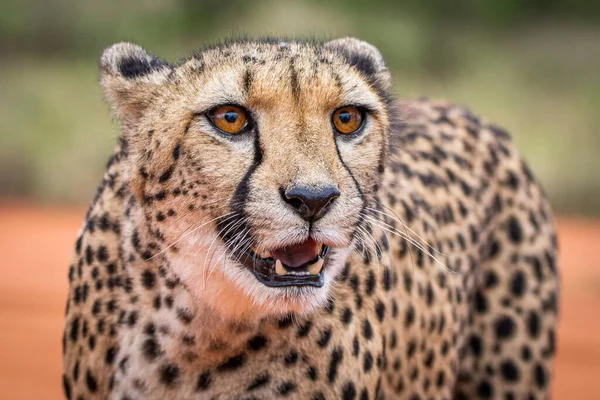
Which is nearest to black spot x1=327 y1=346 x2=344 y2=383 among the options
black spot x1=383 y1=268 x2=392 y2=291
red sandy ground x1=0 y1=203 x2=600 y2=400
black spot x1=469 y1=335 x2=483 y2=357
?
black spot x1=383 y1=268 x2=392 y2=291

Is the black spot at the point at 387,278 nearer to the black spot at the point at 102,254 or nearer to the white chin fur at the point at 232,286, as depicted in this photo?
the white chin fur at the point at 232,286

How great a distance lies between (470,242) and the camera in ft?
10.2

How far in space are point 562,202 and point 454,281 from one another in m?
5.68

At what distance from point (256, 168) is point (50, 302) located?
14.4 feet

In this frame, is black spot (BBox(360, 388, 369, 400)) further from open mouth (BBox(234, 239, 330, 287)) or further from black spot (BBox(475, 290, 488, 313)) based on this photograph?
black spot (BBox(475, 290, 488, 313))

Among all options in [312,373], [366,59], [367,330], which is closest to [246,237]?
[312,373]

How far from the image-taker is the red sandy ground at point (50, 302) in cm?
490

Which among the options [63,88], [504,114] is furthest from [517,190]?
[63,88]

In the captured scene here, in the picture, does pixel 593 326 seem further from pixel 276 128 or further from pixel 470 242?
pixel 276 128

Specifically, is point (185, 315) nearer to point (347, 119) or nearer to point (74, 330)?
point (74, 330)

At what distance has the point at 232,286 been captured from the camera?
2141mm

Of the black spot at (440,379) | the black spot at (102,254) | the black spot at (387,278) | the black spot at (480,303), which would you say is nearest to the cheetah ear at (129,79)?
the black spot at (102,254)

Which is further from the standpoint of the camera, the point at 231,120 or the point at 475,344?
the point at 475,344

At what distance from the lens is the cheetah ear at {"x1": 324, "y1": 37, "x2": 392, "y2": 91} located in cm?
247
